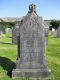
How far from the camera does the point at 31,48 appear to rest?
8164 millimetres

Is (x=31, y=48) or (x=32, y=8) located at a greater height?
(x=32, y=8)

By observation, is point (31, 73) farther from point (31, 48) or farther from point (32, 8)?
point (32, 8)

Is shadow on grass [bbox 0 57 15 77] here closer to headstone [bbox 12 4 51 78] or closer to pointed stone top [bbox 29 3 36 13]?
headstone [bbox 12 4 51 78]

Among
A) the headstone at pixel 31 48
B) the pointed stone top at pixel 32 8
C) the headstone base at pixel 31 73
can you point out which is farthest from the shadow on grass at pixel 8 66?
the pointed stone top at pixel 32 8

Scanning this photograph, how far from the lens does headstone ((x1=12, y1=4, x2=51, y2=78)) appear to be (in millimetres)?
8008

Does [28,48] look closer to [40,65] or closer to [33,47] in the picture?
[33,47]

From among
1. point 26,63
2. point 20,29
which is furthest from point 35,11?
point 26,63

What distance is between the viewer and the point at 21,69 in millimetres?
8180

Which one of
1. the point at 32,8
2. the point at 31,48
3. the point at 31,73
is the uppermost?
the point at 32,8

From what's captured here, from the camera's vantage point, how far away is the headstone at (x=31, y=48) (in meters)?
8.01

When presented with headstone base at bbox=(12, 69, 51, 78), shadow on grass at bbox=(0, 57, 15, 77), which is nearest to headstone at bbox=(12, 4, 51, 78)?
headstone base at bbox=(12, 69, 51, 78)

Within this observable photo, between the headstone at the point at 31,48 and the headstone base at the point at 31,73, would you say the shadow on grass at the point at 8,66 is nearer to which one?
the headstone base at the point at 31,73

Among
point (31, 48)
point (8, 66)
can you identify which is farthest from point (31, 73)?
point (8, 66)

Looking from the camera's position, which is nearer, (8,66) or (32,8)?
(32,8)
